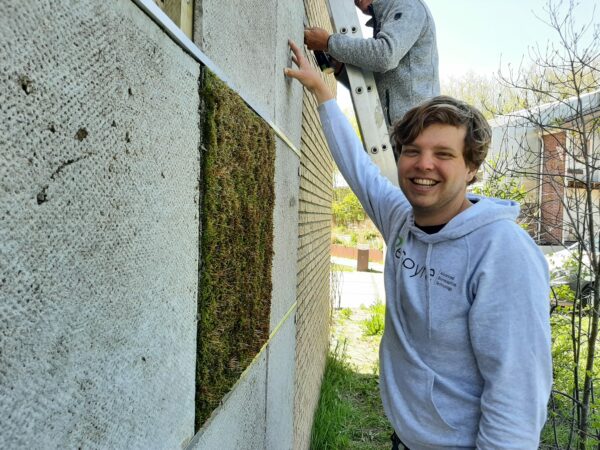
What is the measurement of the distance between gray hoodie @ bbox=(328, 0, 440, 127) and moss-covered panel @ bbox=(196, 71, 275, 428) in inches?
36.9

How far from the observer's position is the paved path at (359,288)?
1188cm

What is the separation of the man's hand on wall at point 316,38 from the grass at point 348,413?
366 cm

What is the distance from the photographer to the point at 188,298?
1229 millimetres

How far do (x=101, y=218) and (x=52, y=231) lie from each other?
13cm

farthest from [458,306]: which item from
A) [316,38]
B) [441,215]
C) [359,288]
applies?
[359,288]

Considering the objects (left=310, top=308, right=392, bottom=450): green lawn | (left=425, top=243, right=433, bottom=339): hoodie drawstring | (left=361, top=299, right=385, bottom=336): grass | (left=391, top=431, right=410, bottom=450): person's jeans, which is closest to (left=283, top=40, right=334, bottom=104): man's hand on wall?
(left=425, top=243, right=433, bottom=339): hoodie drawstring

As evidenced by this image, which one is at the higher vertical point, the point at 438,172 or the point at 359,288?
the point at 438,172

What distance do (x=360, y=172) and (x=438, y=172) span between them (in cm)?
66

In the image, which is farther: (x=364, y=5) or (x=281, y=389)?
(x=364, y=5)

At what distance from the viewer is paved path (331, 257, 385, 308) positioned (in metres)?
11.9

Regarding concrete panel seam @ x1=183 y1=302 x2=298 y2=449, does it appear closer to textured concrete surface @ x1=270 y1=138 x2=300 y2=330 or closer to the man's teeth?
textured concrete surface @ x1=270 y1=138 x2=300 y2=330

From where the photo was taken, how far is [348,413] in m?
5.77

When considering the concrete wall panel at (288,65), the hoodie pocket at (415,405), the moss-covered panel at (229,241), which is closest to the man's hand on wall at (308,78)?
the concrete wall panel at (288,65)

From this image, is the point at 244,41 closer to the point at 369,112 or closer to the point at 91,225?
the point at 91,225
